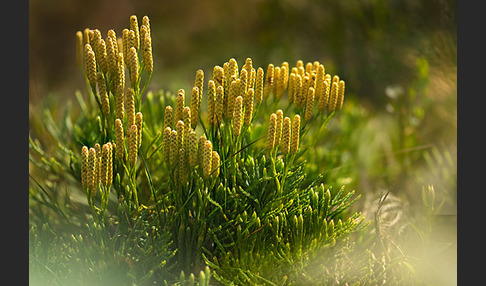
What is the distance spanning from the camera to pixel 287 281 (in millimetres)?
587

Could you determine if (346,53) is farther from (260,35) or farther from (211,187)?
(211,187)

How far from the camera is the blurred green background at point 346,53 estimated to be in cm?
96

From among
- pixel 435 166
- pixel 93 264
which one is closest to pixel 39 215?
pixel 93 264

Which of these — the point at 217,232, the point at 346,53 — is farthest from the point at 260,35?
the point at 217,232

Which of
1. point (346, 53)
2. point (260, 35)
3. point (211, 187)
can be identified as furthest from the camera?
point (260, 35)

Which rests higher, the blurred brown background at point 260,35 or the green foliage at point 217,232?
the blurred brown background at point 260,35

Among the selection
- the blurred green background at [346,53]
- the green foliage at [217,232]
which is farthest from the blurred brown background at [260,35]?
the green foliage at [217,232]

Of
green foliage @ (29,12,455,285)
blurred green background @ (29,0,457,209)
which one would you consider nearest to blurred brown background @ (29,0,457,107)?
blurred green background @ (29,0,457,209)

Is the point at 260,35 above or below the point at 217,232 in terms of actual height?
above

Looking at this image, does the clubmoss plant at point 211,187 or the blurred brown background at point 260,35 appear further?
the blurred brown background at point 260,35

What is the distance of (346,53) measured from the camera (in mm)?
1386

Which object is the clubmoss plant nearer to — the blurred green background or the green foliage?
the green foliage

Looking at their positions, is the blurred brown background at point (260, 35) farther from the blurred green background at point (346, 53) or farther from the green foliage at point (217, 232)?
the green foliage at point (217, 232)

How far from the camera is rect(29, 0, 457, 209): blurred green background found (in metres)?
0.96
